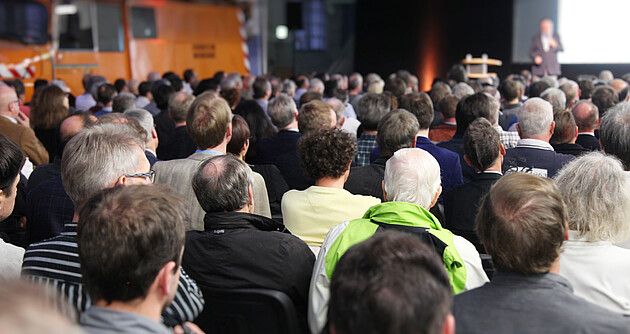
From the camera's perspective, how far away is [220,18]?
44.1ft

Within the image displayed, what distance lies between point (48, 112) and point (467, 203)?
12.6 ft

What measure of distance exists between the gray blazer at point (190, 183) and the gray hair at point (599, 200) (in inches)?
61.1

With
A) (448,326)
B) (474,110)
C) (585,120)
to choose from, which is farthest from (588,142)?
(448,326)

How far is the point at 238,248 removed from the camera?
2266mm

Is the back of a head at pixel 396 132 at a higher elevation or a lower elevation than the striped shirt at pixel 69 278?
higher

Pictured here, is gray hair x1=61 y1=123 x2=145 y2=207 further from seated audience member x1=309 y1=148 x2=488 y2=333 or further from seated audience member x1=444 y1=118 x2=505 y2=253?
seated audience member x1=444 y1=118 x2=505 y2=253

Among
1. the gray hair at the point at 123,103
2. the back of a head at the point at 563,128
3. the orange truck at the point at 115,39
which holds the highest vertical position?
the orange truck at the point at 115,39

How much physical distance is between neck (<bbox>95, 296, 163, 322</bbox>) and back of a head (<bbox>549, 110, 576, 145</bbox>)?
3694mm

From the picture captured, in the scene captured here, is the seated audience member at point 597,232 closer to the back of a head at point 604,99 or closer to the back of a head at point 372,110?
the back of a head at point 372,110

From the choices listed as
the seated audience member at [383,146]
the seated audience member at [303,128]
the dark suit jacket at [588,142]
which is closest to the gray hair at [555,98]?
the dark suit jacket at [588,142]

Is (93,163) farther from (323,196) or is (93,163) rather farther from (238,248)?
(323,196)

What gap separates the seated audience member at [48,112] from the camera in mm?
5391

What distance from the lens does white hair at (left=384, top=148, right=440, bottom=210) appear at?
2531mm

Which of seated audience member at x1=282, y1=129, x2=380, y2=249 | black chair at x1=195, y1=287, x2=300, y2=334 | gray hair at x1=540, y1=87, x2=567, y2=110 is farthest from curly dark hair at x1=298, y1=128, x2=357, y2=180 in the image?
gray hair at x1=540, y1=87, x2=567, y2=110
